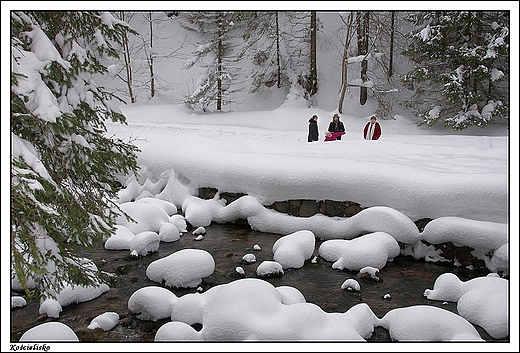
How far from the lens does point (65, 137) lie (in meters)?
4.16

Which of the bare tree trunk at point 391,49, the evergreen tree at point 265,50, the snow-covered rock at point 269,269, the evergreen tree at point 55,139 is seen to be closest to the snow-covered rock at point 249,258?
the snow-covered rock at point 269,269

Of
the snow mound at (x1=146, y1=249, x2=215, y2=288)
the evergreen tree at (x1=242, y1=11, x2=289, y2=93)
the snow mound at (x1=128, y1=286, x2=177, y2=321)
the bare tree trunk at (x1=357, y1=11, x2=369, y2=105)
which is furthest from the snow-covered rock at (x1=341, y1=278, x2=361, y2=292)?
the evergreen tree at (x1=242, y1=11, x2=289, y2=93)

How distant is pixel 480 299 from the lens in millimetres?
5121

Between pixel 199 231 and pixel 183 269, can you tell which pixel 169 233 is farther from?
pixel 183 269

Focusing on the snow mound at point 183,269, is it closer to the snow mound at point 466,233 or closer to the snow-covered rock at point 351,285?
the snow-covered rock at point 351,285

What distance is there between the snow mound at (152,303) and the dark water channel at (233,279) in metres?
0.08

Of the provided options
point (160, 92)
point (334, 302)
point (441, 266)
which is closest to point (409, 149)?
point (441, 266)

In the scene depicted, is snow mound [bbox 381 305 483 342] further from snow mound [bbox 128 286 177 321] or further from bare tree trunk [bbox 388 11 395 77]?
bare tree trunk [bbox 388 11 395 77]

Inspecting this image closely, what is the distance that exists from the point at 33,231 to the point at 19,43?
1.75m

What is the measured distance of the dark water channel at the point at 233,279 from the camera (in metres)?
4.91

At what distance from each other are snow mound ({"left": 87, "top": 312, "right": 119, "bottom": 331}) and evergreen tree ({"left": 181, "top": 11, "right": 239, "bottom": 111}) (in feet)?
57.7

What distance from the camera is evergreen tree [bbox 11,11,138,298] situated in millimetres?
3307

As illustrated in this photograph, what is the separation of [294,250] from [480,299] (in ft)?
8.88

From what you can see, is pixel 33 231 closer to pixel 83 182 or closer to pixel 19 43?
pixel 83 182
